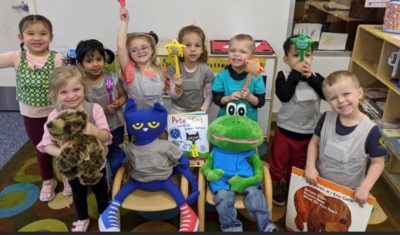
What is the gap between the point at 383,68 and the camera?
243 cm

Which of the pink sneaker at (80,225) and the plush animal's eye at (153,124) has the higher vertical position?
the plush animal's eye at (153,124)

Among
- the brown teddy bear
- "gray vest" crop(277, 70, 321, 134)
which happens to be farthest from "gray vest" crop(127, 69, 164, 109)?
"gray vest" crop(277, 70, 321, 134)

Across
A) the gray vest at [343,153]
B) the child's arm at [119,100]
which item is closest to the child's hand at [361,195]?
the gray vest at [343,153]

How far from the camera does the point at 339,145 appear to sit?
1.60 m

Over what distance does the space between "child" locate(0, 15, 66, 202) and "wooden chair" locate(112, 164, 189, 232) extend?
1.88 feet

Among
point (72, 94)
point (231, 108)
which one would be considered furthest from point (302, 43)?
point (72, 94)

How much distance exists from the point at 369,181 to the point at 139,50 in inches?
50.1

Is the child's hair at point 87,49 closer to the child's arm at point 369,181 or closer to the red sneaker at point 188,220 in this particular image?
the red sneaker at point 188,220

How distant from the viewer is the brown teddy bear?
144cm

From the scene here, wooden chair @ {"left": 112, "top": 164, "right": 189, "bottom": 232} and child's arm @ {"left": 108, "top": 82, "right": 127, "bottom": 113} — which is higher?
child's arm @ {"left": 108, "top": 82, "right": 127, "bottom": 113}

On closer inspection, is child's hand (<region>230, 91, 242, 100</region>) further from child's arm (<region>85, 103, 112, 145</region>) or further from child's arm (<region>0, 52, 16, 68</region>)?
child's arm (<region>0, 52, 16, 68</region>)

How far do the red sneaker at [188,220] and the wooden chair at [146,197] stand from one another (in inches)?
2.0

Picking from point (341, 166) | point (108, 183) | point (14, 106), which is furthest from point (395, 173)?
point (14, 106)

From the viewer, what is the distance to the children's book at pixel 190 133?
1947 millimetres
